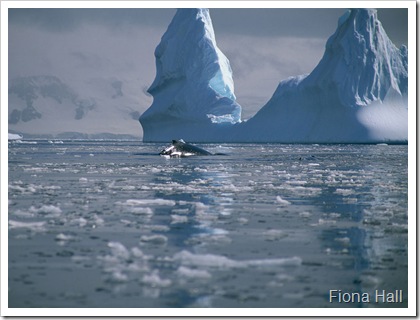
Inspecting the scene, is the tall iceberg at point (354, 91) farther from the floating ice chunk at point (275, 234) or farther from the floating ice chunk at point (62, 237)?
the floating ice chunk at point (62, 237)

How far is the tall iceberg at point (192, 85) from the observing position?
66.5m

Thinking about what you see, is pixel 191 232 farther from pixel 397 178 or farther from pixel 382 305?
pixel 397 178

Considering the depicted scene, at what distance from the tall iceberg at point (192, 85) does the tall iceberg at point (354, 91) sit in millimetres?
8672

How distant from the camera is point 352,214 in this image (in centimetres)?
923

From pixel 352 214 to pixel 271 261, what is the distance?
3539 millimetres

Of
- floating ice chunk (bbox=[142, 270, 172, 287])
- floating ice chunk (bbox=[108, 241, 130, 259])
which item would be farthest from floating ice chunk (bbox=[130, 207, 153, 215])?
floating ice chunk (bbox=[142, 270, 172, 287])

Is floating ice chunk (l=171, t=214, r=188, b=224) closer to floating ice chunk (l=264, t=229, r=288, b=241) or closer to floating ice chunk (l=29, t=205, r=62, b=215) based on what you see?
floating ice chunk (l=264, t=229, r=288, b=241)

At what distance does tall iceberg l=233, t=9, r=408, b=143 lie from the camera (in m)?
54.1

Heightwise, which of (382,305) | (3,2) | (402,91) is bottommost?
(382,305)

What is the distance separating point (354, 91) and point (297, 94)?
281 inches

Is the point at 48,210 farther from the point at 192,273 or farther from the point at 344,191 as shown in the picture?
the point at 344,191

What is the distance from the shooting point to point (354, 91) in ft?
Result: 181

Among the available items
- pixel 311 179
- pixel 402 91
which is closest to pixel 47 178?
pixel 311 179

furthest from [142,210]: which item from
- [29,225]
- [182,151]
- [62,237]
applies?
[182,151]
